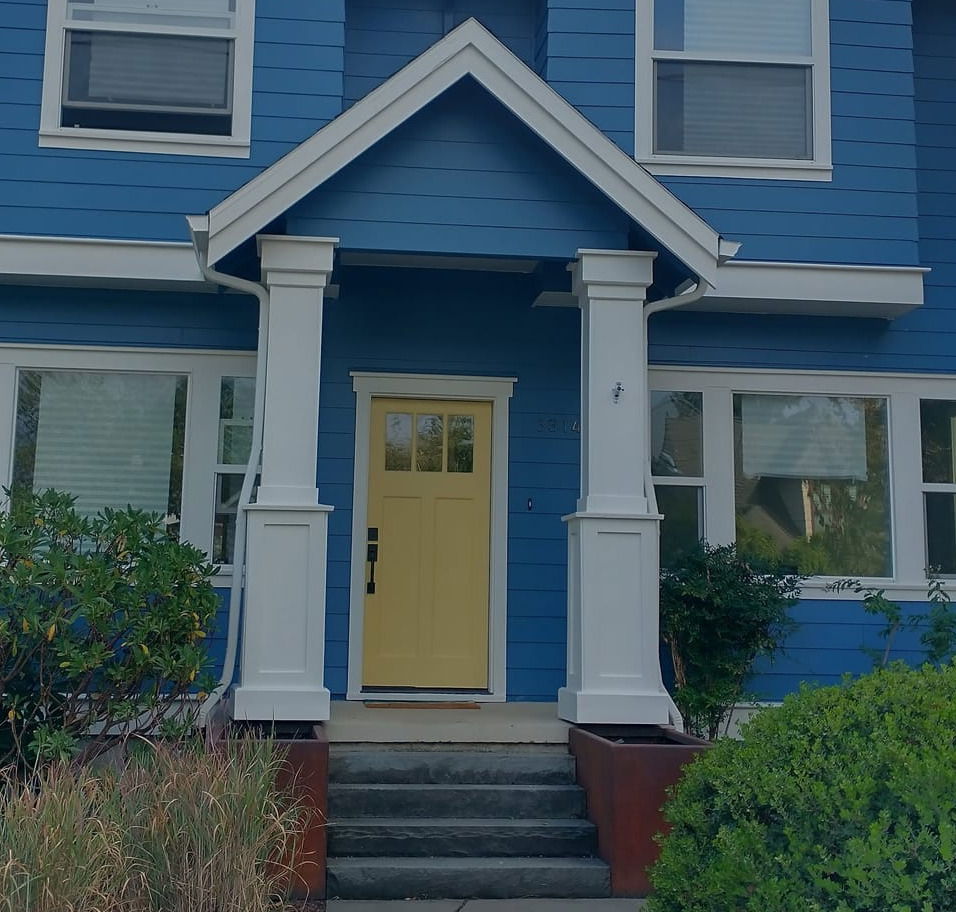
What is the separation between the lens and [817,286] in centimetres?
784

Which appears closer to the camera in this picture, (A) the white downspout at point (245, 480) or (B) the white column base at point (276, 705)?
(B) the white column base at point (276, 705)

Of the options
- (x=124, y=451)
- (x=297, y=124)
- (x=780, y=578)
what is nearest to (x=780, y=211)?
(x=780, y=578)

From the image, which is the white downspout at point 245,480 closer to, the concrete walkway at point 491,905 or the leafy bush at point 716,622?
the concrete walkway at point 491,905

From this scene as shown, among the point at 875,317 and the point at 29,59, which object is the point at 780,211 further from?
the point at 29,59

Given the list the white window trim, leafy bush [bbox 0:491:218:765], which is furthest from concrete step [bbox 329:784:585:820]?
the white window trim

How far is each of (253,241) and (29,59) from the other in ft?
8.28

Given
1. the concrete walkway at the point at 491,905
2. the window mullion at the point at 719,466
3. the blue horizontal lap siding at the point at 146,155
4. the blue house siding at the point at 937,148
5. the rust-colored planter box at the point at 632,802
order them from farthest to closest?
1. the blue house siding at the point at 937,148
2. the window mullion at the point at 719,466
3. the blue horizontal lap siding at the point at 146,155
4. the rust-colored planter box at the point at 632,802
5. the concrete walkway at the point at 491,905

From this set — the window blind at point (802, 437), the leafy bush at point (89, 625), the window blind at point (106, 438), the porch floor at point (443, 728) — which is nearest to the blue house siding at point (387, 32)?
the window blind at point (106, 438)

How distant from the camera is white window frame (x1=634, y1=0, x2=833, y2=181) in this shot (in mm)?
7961

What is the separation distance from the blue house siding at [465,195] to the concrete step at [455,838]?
123 inches

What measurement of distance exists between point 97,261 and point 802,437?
506 cm

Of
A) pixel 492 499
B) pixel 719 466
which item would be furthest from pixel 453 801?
pixel 719 466

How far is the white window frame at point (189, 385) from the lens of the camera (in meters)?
7.59

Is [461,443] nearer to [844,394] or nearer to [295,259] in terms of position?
[295,259]
